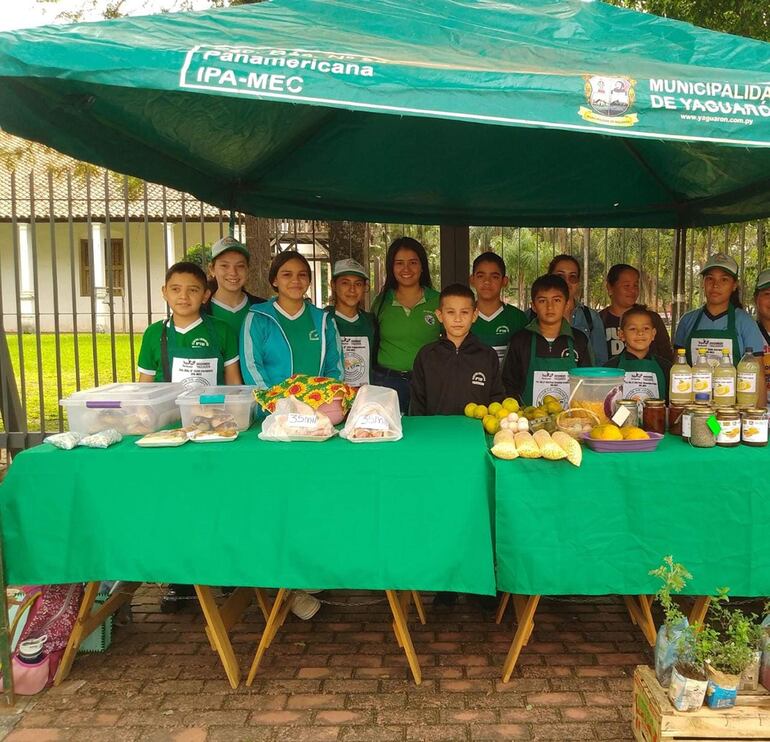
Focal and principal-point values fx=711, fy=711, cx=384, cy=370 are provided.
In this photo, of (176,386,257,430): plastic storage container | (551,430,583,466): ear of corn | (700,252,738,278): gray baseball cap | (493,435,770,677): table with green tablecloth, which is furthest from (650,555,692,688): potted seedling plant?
(700,252,738,278): gray baseball cap

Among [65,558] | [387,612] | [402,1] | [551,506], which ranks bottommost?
[387,612]

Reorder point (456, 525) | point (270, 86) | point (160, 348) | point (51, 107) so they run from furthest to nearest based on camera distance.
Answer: point (160, 348) → point (51, 107) → point (456, 525) → point (270, 86)

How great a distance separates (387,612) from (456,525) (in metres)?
1.28

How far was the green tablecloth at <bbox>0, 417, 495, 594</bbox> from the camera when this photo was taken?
2.88 m

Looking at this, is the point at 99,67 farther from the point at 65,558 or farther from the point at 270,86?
the point at 65,558

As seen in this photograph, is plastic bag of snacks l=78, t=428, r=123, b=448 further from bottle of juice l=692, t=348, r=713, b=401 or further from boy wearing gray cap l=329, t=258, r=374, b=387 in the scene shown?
bottle of juice l=692, t=348, r=713, b=401

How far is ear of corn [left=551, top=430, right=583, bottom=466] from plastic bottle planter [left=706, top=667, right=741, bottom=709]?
0.87 metres

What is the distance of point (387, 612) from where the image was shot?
3.91 m

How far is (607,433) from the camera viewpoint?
2996 millimetres

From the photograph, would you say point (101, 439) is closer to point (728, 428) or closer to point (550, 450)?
point (550, 450)

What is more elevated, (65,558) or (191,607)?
(65,558)

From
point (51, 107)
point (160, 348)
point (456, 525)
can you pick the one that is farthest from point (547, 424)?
point (51, 107)

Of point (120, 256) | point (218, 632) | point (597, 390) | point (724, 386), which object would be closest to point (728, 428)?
point (724, 386)

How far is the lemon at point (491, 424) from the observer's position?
3.34m
